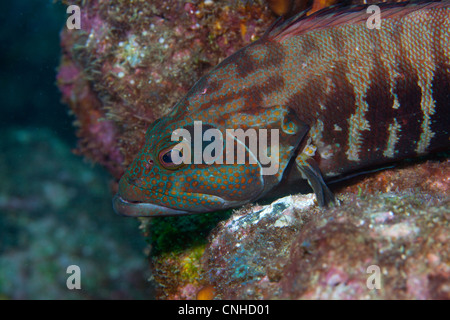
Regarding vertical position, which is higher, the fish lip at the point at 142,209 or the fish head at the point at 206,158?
the fish head at the point at 206,158

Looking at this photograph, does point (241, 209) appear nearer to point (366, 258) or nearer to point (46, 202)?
point (366, 258)

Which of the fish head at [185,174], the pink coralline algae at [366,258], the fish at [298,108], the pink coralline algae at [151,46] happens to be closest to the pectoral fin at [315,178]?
the fish at [298,108]

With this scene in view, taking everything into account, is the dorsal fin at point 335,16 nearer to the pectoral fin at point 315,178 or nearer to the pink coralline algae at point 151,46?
the pink coralline algae at point 151,46

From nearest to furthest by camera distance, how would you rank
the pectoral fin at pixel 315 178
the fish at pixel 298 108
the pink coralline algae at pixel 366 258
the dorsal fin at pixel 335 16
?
the pink coralline algae at pixel 366 258 < the pectoral fin at pixel 315 178 < the fish at pixel 298 108 < the dorsal fin at pixel 335 16

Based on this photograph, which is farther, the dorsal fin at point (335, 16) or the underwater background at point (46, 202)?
the underwater background at point (46, 202)

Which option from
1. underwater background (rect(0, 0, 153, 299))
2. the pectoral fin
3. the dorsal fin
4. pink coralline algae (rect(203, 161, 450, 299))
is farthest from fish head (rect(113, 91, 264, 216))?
underwater background (rect(0, 0, 153, 299))
